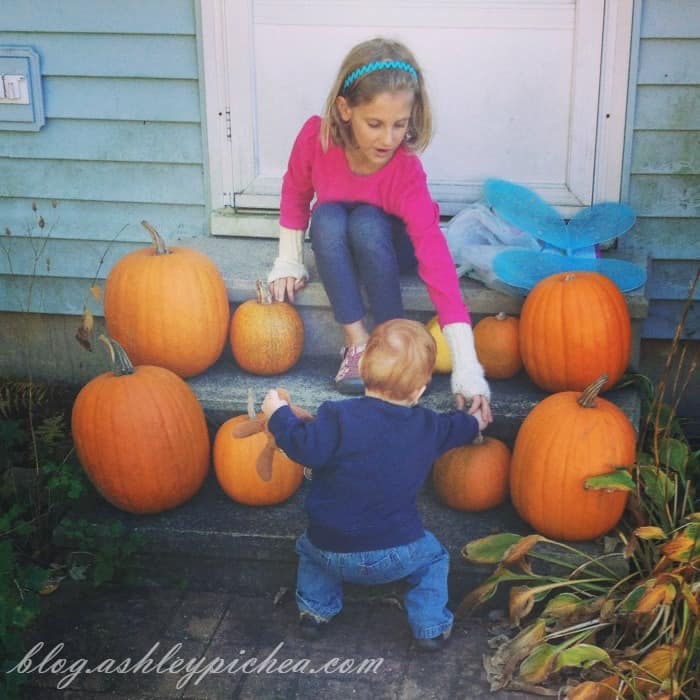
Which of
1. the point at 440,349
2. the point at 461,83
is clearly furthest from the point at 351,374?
the point at 461,83

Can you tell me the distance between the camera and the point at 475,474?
116 inches

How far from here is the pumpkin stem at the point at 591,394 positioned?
8.99 feet

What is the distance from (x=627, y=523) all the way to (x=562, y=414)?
1.48ft

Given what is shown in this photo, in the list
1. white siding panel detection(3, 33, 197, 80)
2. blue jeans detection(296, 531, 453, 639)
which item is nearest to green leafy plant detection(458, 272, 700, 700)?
blue jeans detection(296, 531, 453, 639)

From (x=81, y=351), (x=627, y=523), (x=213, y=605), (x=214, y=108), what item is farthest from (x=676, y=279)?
(x=81, y=351)

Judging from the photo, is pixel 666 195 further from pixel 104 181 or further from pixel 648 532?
pixel 104 181

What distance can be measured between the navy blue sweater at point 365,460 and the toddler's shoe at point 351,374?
66 cm

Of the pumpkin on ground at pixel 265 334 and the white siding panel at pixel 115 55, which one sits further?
the white siding panel at pixel 115 55

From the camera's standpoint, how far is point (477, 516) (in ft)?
9.86

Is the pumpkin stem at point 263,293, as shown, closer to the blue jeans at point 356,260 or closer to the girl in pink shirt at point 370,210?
the girl in pink shirt at point 370,210

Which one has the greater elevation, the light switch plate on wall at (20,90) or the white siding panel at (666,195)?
the light switch plate on wall at (20,90)

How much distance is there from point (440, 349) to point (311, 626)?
1.12 metres

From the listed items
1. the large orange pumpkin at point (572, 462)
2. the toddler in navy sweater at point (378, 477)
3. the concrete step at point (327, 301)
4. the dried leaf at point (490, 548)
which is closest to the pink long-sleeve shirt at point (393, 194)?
the concrete step at point (327, 301)

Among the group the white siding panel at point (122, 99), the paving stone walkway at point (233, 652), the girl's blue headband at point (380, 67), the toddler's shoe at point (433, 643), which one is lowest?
the paving stone walkway at point (233, 652)
